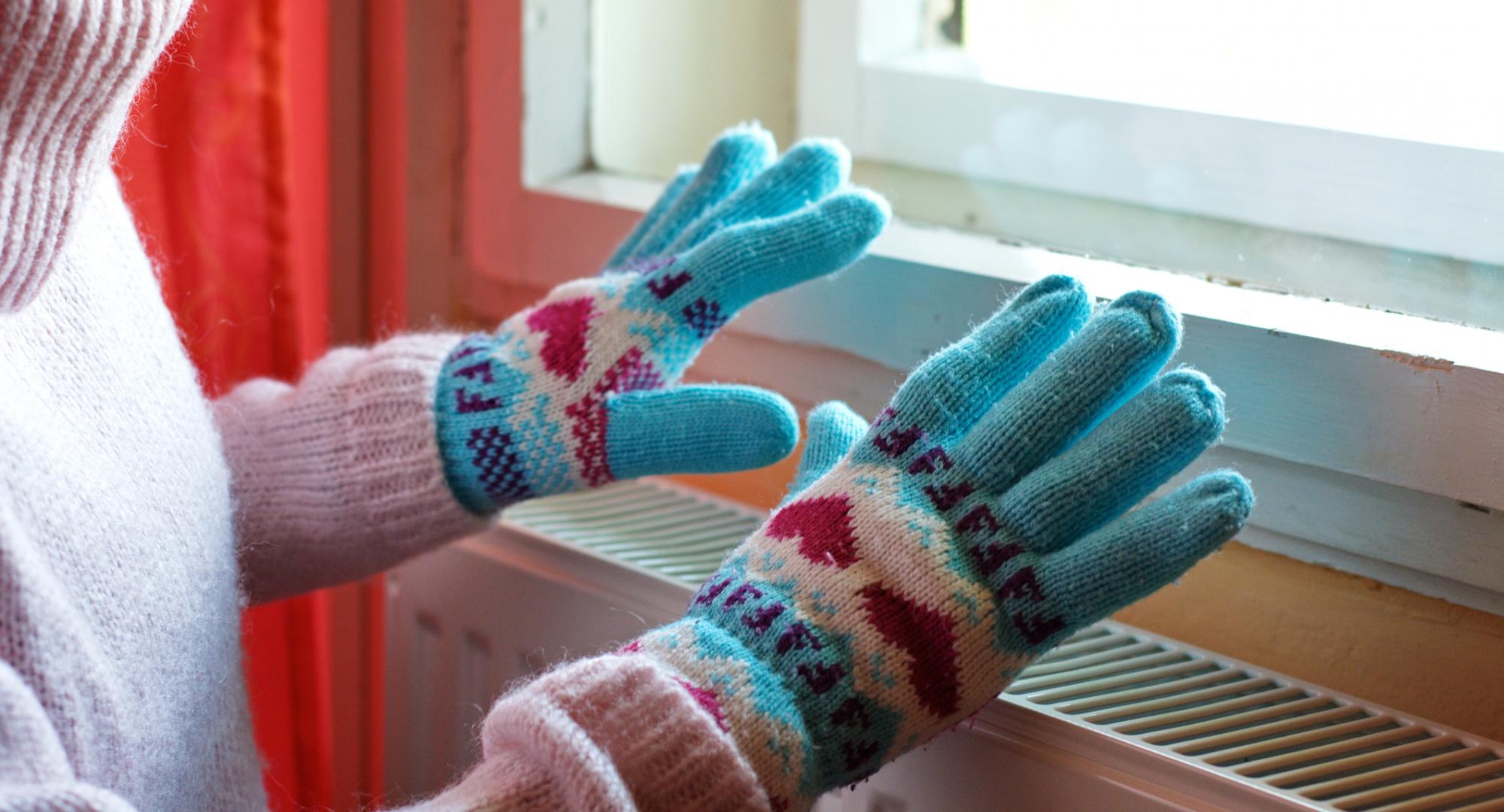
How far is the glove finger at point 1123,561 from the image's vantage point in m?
0.46

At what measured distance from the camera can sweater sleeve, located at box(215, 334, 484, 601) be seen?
0.62 m

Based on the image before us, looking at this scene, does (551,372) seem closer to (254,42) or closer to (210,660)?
(210,660)

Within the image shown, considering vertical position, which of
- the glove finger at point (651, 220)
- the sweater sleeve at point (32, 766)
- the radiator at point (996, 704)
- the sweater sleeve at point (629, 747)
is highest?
the glove finger at point (651, 220)

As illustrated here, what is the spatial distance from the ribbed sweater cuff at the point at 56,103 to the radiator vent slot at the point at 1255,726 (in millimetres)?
351

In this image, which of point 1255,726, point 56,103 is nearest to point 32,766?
point 56,103

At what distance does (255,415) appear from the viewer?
68 centimetres

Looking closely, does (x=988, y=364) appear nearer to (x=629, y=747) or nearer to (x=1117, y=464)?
(x=1117, y=464)

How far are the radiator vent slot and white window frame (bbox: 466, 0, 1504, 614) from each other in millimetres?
70

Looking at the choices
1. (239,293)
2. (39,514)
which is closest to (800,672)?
(39,514)

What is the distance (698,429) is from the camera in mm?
573

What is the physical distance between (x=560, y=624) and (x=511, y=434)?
0.18m

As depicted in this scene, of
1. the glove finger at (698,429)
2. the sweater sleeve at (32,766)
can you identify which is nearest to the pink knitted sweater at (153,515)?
the sweater sleeve at (32,766)

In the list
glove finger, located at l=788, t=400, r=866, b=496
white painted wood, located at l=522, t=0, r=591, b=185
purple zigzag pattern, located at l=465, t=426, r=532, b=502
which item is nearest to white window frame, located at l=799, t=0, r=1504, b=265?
white painted wood, located at l=522, t=0, r=591, b=185

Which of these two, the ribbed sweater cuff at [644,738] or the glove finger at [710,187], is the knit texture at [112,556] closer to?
the ribbed sweater cuff at [644,738]
